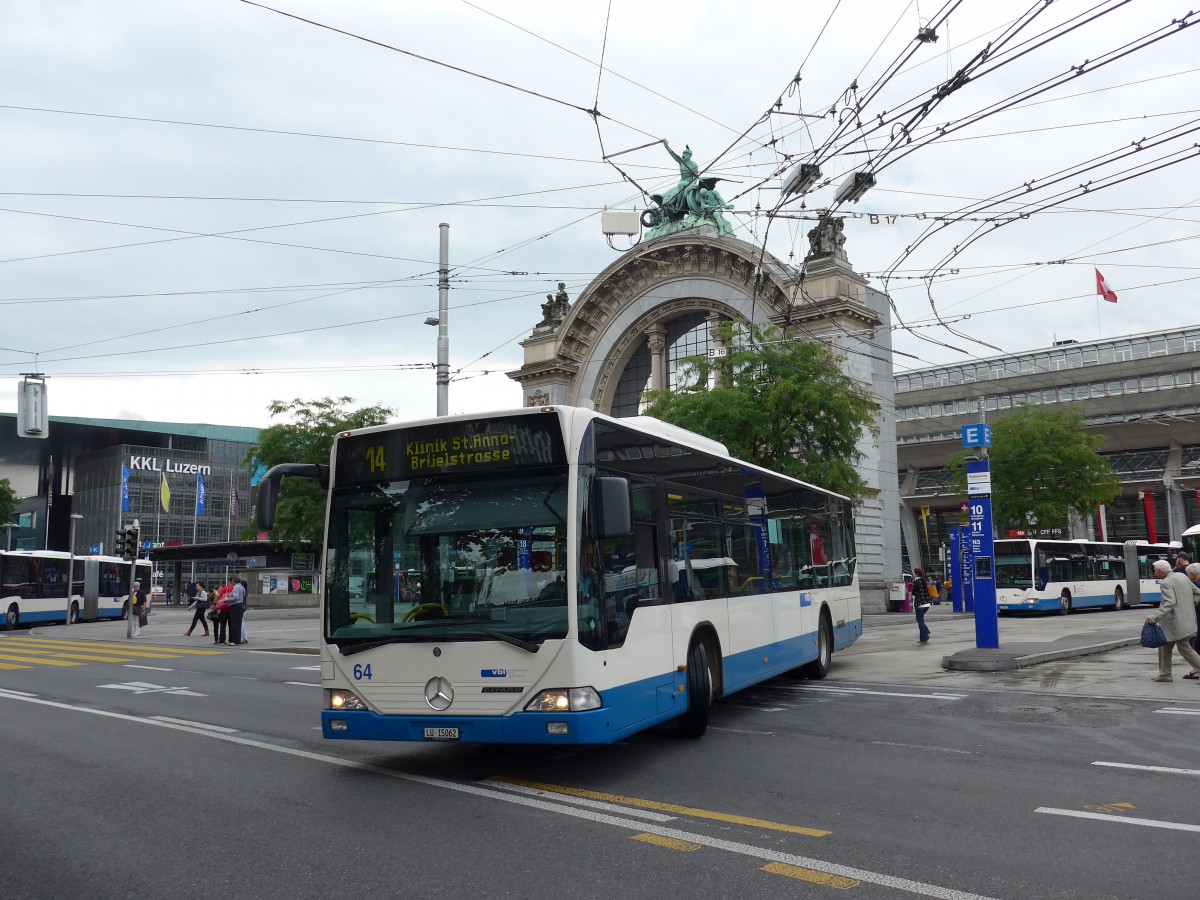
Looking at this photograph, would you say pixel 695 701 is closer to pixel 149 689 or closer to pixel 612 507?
pixel 612 507

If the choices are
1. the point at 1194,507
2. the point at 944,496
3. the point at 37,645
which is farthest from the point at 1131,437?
the point at 37,645

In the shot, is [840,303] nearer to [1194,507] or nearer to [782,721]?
[782,721]

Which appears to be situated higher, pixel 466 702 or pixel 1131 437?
pixel 1131 437

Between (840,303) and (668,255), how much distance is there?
345 inches

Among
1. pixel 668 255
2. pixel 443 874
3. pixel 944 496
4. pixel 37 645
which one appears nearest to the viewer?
pixel 443 874

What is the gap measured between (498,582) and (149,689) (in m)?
9.60

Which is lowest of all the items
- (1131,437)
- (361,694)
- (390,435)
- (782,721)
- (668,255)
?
(782,721)

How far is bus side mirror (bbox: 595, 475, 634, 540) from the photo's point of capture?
7.77 m

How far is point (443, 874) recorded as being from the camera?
554cm

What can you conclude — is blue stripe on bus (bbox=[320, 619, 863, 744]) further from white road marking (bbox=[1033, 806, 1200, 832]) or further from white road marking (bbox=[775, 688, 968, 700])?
white road marking (bbox=[775, 688, 968, 700])

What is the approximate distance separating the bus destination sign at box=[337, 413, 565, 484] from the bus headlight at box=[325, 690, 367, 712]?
64.6 inches

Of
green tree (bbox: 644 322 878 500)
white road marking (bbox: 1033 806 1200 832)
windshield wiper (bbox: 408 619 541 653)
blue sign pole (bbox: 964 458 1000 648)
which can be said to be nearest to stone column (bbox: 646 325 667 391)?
green tree (bbox: 644 322 878 500)

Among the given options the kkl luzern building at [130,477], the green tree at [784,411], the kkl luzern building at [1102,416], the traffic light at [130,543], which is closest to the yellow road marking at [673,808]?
the green tree at [784,411]

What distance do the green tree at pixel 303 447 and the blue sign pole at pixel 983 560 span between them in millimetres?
31252
